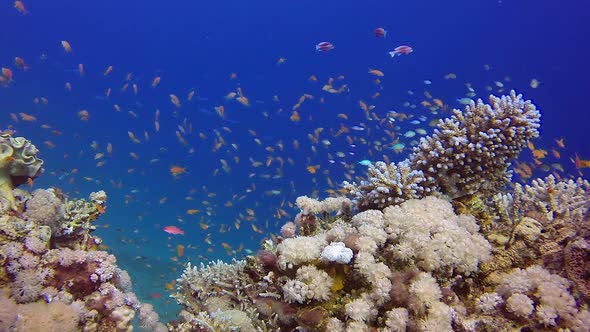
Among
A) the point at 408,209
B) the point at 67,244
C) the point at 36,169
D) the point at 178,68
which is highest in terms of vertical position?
the point at 178,68

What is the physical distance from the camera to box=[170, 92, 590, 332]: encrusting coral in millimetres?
3299

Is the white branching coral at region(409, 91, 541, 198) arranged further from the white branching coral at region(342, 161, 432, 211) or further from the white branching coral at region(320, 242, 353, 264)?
the white branching coral at region(320, 242, 353, 264)

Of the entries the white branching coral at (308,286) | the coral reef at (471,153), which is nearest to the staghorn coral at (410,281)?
the white branching coral at (308,286)

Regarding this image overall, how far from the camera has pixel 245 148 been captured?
201 ft

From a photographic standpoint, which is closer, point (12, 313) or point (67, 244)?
point (12, 313)

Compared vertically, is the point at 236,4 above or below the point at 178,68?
above

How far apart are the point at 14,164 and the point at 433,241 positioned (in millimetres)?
5683

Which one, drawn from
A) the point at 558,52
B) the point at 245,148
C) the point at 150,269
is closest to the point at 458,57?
the point at 558,52

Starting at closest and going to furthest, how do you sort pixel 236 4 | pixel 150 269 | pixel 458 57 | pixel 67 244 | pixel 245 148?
pixel 67 244 → pixel 150 269 → pixel 245 148 → pixel 458 57 → pixel 236 4

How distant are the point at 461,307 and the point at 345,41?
84.4 meters

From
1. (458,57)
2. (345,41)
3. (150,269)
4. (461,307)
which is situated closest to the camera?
(461,307)

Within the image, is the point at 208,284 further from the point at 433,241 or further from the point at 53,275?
the point at 433,241

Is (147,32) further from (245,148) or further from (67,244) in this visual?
(67,244)

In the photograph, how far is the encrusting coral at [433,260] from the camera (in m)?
3.30
